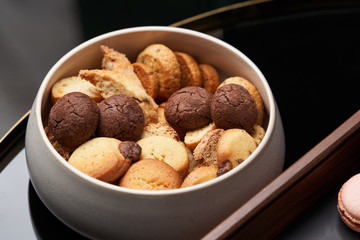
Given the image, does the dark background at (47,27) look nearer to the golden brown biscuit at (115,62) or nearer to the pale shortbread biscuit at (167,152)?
the golden brown biscuit at (115,62)

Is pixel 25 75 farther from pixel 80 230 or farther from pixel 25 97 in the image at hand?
pixel 80 230

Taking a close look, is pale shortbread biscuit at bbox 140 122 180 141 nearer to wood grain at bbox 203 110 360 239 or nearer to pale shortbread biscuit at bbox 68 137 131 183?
pale shortbread biscuit at bbox 68 137 131 183

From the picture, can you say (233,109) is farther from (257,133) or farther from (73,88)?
(73,88)

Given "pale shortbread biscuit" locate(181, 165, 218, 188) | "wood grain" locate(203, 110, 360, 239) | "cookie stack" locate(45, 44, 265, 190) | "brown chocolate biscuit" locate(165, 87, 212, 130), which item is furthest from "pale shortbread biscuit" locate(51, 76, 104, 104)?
"wood grain" locate(203, 110, 360, 239)

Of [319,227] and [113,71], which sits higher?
[113,71]

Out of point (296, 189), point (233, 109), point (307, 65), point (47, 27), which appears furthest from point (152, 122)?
point (47, 27)

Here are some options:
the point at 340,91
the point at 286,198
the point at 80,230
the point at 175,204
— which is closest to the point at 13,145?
the point at 80,230
